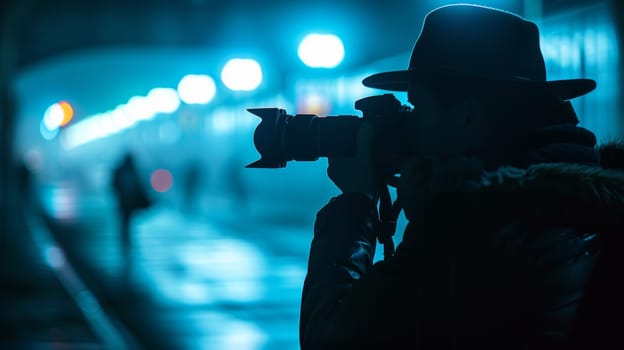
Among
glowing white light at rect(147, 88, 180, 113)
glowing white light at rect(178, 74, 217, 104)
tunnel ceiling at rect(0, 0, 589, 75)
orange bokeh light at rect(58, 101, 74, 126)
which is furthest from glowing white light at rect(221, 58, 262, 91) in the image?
glowing white light at rect(147, 88, 180, 113)

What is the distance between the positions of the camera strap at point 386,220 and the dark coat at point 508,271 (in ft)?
0.92

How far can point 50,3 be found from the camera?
28.5m

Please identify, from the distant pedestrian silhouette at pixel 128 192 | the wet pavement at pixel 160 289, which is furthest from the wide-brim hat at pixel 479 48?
the distant pedestrian silhouette at pixel 128 192

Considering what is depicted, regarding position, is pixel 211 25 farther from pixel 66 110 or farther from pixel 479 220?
pixel 479 220

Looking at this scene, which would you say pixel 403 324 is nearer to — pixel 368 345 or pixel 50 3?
pixel 368 345

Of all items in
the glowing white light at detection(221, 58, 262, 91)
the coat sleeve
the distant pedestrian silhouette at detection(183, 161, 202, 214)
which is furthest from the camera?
the glowing white light at detection(221, 58, 262, 91)

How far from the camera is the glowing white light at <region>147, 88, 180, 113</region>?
51.1 meters

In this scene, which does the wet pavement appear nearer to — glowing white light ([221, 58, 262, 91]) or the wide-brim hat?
the wide-brim hat

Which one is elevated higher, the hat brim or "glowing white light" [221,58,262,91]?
the hat brim

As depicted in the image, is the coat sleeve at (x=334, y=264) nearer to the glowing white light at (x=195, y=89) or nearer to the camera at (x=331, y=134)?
the camera at (x=331, y=134)

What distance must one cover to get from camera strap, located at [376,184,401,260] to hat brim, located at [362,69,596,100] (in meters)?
0.22

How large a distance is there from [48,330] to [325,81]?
1952 cm

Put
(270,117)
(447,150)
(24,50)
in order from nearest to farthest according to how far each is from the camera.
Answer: (447,150)
(270,117)
(24,50)

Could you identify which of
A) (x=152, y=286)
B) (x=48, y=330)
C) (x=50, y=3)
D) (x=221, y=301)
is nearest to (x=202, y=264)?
(x=152, y=286)
